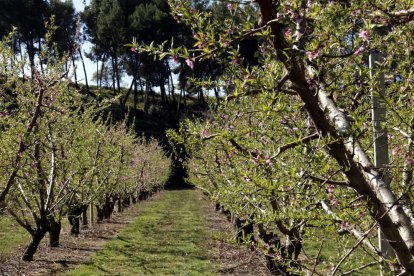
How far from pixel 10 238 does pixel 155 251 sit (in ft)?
20.5

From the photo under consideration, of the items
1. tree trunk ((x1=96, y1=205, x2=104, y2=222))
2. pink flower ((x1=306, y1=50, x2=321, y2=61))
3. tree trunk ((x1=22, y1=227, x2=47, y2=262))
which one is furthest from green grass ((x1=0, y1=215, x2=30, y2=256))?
pink flower ((x1=306, y1=50, x2=321, y2=61))

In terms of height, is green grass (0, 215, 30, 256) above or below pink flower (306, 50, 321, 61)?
below

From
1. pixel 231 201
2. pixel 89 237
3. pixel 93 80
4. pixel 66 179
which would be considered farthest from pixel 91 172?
pixel 93 80

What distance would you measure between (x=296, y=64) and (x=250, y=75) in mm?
291

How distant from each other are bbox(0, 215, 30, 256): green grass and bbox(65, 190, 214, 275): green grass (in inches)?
115

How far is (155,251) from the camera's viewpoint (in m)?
14.7

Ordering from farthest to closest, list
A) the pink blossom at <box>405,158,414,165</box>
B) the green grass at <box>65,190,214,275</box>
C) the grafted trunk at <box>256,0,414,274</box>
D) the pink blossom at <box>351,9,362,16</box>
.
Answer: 1. the green grass at <box>65,190,214,275</box>
2. the pink blossom at <box>405,158,414,165</box>
3. the pink blossom at <box>351,9,362,16</box>
4. the grafted trunk at <box>256,0,414,274</box>

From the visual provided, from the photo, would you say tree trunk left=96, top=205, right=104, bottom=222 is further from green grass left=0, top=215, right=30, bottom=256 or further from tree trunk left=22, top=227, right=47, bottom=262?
tree trunk left=22, top=227, right=47, bottom=262

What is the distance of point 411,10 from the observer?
2.44m

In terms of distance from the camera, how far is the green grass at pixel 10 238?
13.7 metres

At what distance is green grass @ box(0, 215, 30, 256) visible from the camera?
45.1ft

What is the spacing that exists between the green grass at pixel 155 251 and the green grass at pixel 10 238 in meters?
2.92

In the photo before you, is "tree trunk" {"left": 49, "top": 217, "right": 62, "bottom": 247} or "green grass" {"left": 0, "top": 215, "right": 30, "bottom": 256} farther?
"tree trunk" {"left": 49, "top": 217, "right": 62, "bottom": 247}

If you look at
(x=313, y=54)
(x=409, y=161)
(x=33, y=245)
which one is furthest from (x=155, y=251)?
(x=313, y=54)
